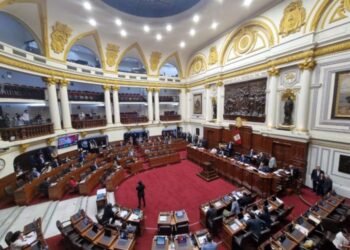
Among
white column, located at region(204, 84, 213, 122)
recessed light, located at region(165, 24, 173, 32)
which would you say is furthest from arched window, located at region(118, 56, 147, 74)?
white column, located at region(204, 84, 213, 122)

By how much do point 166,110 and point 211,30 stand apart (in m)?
11.1

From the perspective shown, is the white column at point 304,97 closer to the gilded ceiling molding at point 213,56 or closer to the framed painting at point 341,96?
the framed painting at point 341,96

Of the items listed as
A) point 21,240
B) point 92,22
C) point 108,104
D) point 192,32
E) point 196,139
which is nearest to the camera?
point 21,240

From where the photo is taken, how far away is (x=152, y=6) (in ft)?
34.8

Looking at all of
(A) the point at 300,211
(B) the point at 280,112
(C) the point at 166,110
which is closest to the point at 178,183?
(A) the point at 300,211

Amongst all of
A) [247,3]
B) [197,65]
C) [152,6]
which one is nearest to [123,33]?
[152,6]

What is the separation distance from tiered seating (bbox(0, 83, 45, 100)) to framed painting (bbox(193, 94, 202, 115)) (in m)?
13.4

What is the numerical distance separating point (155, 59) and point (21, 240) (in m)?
16.6

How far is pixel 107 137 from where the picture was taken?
15250 millimetres

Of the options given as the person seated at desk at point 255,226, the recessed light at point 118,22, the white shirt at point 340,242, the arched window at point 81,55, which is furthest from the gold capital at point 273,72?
the arched window at point 81,55

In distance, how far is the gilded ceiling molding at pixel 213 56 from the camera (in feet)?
45.3

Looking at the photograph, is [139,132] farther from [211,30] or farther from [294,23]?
[294,23]

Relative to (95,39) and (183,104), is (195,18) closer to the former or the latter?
(95,39)

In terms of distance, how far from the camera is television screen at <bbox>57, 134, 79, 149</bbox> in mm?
11227
